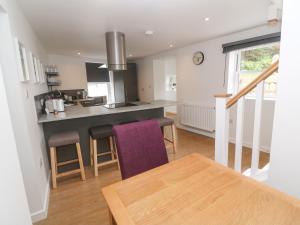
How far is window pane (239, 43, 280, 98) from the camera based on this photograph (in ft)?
9.36

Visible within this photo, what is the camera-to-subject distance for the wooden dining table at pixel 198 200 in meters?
0.70

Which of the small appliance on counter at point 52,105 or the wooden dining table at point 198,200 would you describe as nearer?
the wooden dining table at point 198,200

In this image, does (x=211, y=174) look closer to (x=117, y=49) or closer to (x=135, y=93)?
(x=117, y=49)

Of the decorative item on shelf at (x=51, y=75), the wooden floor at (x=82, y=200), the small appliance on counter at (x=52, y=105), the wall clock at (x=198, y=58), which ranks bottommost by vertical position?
the wooden floor at (x=82, y=200)

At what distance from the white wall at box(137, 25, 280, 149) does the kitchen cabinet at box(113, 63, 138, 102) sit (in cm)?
157

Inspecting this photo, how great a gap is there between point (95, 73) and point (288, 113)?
580 cm

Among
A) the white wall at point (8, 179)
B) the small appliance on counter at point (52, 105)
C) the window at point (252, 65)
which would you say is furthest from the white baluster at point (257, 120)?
the small appliance on counter at point (52, 105)

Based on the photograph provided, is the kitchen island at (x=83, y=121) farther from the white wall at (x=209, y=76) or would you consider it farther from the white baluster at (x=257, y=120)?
the white baluster at (x=257, y=120)

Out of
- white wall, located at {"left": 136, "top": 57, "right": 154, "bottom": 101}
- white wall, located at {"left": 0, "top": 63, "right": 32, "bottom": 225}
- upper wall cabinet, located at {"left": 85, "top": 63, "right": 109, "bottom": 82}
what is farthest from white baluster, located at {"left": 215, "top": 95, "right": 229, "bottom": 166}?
upper wall cabinet, located at {"left": 85, "top": 63, "right": 109, "bottom": 82}

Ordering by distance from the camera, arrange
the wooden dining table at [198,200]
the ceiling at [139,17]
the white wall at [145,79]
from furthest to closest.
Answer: the white wall at [145,79], the ceiling at [139,17], the wooden dining table at [198,200]

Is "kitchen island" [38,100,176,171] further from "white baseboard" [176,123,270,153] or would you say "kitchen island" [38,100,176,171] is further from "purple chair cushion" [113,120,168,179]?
"white baseboard" [176,123,270,153]

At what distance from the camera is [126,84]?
6.13 meters

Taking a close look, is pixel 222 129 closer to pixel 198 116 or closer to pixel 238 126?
pixel 238 126

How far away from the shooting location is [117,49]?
2.90m
